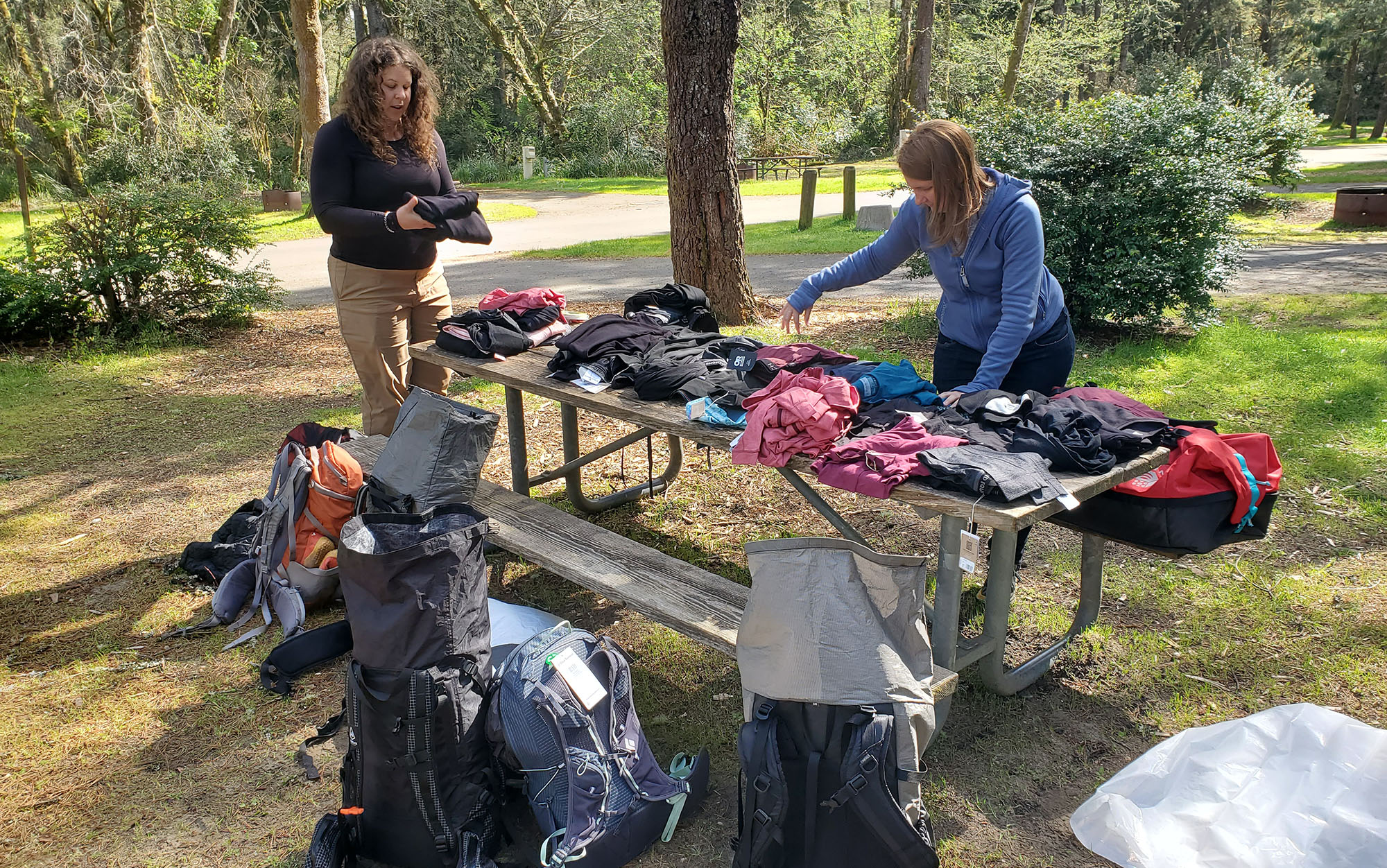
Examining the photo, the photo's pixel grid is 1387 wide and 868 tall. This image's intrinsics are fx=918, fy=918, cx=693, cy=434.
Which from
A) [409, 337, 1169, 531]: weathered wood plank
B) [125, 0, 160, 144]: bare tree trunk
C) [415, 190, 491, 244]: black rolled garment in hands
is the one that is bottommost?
[409, 337, 1169, 531]: weathered wood plank

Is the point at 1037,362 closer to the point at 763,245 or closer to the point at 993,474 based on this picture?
the point at 993,474

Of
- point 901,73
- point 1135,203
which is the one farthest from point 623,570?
point 901,73

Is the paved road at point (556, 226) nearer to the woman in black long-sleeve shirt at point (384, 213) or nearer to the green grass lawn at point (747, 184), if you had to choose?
the green grass lawn at point (747, 184)

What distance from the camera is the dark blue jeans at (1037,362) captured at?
3488mm

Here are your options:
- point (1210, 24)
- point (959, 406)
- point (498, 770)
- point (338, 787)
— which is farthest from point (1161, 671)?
point (1210, 24)

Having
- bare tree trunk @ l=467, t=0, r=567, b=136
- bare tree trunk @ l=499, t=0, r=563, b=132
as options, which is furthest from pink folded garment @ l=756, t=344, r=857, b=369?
bare tree trunk @ l=499, t=0, r=563, b=132

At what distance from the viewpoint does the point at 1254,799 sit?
2369mm

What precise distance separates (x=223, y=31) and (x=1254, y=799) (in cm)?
2623

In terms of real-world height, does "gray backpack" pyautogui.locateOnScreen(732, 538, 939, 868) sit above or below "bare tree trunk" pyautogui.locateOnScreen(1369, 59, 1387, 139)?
below

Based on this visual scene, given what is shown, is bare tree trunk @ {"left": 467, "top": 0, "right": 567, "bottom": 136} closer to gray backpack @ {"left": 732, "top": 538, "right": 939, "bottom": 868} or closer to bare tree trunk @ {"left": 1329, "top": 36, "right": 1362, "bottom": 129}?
gray backpack @ {"left": 732, "top": 538, "right": 939, "bottom": 868}

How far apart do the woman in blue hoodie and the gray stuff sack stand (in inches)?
65.6

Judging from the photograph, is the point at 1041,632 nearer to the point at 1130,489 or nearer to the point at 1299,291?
the point at 1130,489

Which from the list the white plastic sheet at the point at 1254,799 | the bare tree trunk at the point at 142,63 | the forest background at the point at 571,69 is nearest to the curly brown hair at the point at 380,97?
the white plastic sheet at the point at 1254,799

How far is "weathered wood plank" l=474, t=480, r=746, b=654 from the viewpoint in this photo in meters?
2.84
